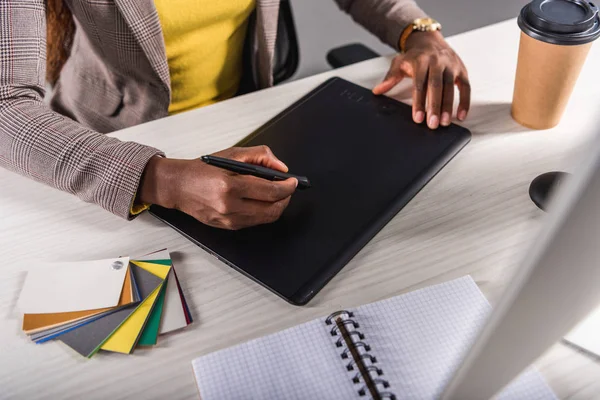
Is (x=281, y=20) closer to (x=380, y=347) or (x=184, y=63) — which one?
(x=184, y=63)

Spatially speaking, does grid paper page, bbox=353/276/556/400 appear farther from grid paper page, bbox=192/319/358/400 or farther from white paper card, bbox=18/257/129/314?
white paper card, bbox=18/257/129/314

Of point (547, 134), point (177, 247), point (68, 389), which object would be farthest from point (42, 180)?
point (547, 134)

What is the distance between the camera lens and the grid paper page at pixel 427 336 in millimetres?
617

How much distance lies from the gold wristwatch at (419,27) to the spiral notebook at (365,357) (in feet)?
2.12

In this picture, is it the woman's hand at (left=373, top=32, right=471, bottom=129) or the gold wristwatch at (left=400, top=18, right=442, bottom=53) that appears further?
the gold wristwatch at (left=400, top=18, right=442, bottom=53)

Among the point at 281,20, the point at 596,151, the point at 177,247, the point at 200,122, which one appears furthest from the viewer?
the point at 281,20

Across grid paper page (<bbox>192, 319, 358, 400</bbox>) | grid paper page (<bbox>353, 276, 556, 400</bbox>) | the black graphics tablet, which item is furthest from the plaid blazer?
grid paper page (<bbox>353, 276, 556, 400</bbox>)

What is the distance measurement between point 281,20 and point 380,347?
3.42 ft

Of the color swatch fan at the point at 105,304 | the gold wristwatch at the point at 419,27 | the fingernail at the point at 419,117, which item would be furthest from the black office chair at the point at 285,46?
the color swatch fan at the point at 105,304

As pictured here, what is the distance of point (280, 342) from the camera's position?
2.19ft

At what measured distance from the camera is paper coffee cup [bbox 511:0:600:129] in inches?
32.8

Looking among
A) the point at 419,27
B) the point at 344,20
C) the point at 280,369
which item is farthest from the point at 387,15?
the point at 344,20

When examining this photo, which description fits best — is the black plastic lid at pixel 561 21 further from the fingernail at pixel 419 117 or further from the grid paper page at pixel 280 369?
the grid paper page at pixel 280 369

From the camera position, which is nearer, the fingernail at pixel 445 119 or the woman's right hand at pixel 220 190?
the woman's right hand at pixel 220 190
